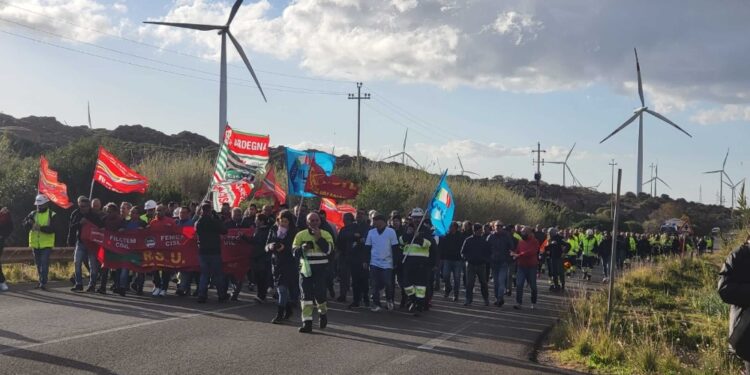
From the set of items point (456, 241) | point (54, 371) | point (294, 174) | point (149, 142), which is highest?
point (149, 142)

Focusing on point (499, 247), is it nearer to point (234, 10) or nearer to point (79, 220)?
point (79, 220)

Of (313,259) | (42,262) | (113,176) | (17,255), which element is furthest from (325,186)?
(313,259)

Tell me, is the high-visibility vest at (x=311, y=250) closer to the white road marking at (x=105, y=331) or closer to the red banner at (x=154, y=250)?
the white road marking at (x=105, y=331)

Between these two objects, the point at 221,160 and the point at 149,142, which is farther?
the point at 149,142

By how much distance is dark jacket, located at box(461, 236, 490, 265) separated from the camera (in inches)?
672

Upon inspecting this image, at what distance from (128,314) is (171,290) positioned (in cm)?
442

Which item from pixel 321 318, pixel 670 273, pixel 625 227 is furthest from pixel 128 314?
pixel 625 227

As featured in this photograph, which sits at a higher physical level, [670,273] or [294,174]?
[294,174]

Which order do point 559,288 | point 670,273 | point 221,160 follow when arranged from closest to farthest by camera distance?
point 221,160
point 559,288
point 670,273

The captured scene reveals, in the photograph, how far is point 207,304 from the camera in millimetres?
14484

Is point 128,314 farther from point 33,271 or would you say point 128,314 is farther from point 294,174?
point 294,174

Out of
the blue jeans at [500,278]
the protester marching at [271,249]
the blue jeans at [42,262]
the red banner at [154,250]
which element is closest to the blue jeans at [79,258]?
the protester marching at [271,249]

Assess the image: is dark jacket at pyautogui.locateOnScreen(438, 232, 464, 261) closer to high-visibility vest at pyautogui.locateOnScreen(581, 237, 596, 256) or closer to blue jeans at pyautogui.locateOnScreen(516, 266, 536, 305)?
blue jeans at pyautogui.locateOnScreen(516, 266, 536, 305)

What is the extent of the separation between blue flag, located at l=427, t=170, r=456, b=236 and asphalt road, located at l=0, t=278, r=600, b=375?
5.81 feet
